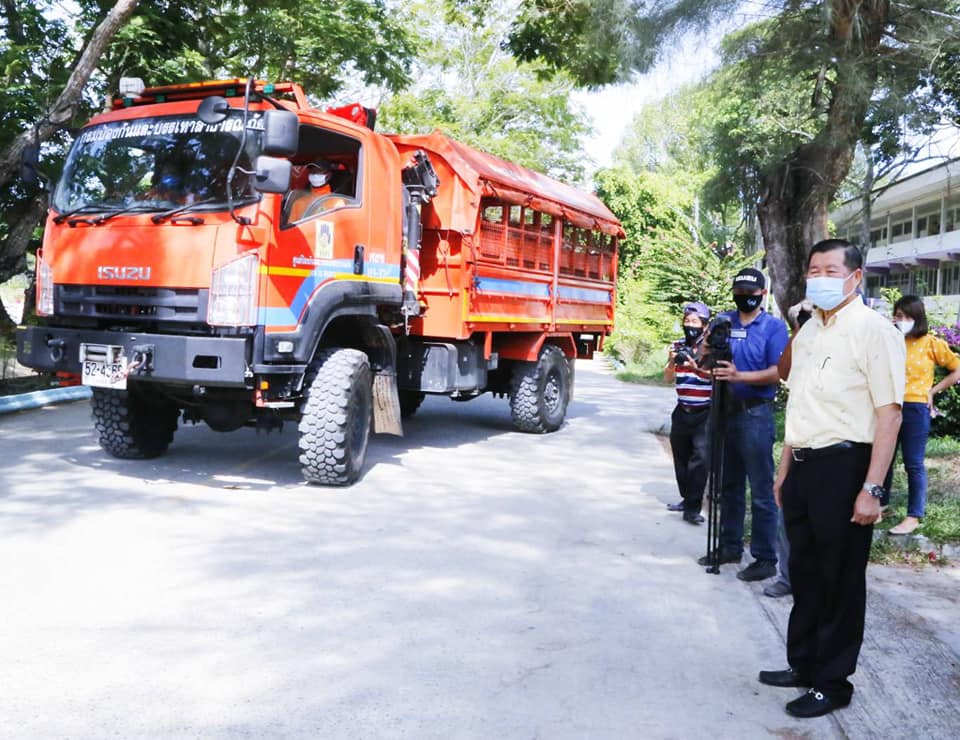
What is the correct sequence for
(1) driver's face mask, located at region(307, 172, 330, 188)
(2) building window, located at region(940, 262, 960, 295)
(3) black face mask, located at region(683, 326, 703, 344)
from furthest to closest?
(2) building window, located at region(940, 262, 960, 295) < (1) driver's face mask, located at region(307, 172, 330, 188) < (3) black face mask, located at region(683, 326, 703, 344)

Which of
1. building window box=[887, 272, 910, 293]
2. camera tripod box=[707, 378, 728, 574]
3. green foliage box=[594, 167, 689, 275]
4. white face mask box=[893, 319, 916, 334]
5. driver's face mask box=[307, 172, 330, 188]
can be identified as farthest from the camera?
building window box=[887, 272, 910, 293]

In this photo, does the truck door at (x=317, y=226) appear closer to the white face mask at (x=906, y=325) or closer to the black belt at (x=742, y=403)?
the black belt at (x=742, y=403)

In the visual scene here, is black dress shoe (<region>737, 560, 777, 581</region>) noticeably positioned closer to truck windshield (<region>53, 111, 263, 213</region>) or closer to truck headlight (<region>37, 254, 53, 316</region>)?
truck windshield (<region>53, 111, 263, 213</region>)

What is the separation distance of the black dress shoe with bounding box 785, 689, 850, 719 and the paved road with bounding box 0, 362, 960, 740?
2.4 inches

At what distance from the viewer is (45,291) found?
725 cm

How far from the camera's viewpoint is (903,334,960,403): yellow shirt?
675 centimetres

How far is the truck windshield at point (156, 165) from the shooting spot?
22.5 feet

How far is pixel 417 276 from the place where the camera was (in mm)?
8961

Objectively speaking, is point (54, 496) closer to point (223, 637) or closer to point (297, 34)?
point (223, 637)

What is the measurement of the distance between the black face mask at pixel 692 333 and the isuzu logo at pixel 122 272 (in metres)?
3.78

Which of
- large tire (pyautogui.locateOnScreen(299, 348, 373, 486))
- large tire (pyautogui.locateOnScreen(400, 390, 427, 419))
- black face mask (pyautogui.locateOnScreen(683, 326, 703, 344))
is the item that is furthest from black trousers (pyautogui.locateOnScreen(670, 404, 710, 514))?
large tire (pyautogui.locateOnScreen(400, 390, 427, 419))

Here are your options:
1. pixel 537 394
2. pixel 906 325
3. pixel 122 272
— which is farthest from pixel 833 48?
pixel 122 272

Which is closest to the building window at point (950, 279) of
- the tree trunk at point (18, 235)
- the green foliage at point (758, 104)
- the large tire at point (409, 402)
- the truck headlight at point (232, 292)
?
the green foliage at point (758, 104)

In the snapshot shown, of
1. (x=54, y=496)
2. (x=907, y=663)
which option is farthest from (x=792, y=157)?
(x=54, y=496)
